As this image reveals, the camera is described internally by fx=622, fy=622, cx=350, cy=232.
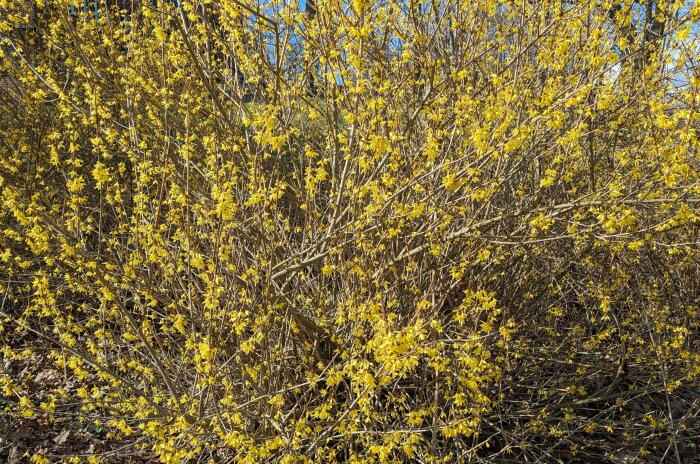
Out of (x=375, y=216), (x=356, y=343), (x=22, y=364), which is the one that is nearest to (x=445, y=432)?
(x=356, y=343)

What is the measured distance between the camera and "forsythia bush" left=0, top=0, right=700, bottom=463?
9.89 feet

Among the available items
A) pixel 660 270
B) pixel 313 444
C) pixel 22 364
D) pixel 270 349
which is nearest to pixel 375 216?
pixel 270 349

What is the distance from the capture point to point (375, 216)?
10.4 feet

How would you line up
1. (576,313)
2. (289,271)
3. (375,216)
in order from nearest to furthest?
1. (375,216)
2. (289,271)
3. (576,313)

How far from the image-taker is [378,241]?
3.68 m

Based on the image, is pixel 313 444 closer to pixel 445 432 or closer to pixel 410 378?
pixel 445 432

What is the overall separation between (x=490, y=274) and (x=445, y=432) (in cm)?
145

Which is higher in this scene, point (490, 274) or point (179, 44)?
point (179, 44)

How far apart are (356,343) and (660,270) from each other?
2.45 m

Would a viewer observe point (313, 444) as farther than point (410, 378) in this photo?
No

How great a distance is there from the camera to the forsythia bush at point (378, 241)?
301cm

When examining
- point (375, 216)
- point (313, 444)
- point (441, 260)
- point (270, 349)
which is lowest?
point (313, 444)

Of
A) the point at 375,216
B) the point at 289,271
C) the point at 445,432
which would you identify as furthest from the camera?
the point at 289,271

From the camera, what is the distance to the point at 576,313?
4.85 m
